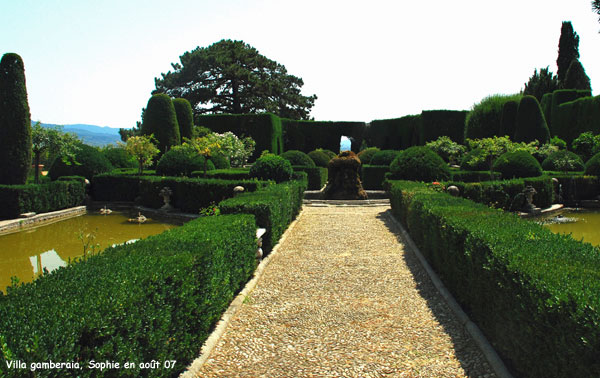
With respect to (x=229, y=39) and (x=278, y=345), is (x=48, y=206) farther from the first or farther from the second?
(x=229, y=39)

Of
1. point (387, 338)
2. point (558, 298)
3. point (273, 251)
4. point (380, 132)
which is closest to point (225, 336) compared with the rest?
point (387, 338)

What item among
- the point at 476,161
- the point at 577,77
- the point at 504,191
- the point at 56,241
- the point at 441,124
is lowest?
the point at 56,241

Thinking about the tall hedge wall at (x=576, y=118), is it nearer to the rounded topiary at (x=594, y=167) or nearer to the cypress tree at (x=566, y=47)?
the rounded topiary at (x=594, y=167)

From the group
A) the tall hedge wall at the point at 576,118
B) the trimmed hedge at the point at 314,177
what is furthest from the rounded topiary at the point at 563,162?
the trimmed hedge at the point at 314,177

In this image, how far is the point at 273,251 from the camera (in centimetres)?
787

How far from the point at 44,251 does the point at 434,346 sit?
29.1ft

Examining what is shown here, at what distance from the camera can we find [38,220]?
13.1 meters

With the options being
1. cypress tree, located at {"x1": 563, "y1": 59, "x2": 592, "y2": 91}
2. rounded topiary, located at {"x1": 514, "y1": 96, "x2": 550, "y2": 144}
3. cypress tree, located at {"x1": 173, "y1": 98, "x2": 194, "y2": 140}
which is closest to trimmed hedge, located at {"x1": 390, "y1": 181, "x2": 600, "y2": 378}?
rounded topiary, located at {"x1": 514, "y1": 96, "x2": 550, "y2": 144}

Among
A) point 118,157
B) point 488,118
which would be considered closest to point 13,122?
point 118,157

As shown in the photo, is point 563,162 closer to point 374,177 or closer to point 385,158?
point 385,158

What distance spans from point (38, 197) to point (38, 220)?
0.83 metres

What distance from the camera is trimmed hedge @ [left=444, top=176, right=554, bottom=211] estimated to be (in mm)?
12039

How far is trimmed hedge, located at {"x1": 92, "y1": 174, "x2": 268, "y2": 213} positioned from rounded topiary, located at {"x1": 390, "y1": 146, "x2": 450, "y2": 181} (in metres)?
5.16

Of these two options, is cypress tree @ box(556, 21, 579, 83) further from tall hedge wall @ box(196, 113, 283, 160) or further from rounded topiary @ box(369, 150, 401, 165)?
tall hedge wall @ box(196, 113, 283, 160)
